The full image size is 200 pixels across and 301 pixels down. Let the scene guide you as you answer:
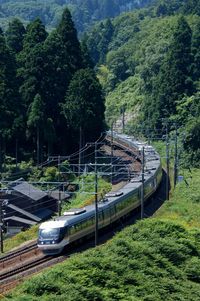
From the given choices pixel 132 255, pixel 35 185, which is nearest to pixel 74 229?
pixel 132 255

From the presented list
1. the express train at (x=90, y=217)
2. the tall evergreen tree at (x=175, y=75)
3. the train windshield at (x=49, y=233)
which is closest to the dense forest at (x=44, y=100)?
the express train at (x=90, y=217)

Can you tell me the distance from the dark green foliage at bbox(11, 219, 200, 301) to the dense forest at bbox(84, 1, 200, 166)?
25.1m

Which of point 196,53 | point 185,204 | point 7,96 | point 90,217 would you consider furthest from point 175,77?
point 90,217

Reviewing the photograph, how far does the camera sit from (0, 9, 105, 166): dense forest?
55.1 metres

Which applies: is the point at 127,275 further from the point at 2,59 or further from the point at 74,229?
the point at 2,59

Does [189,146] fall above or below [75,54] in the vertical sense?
below

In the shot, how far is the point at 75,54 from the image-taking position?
63.6 m

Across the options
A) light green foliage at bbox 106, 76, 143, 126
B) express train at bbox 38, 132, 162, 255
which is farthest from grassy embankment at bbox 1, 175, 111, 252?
light green foliage at bbox 106, 76, 143, 126

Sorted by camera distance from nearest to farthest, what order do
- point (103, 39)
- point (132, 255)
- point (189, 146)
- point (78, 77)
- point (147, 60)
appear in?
point (132, 255) → point (78, 77) → point (189, 146) → point (147, 60) → point (103, 39)

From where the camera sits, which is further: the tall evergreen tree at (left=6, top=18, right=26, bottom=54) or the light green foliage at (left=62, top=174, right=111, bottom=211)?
the tall evergreen tree at (left=6, top=18, right=26, bottom=54)

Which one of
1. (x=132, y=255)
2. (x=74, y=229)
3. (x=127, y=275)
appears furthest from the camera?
(x=74, y=229)

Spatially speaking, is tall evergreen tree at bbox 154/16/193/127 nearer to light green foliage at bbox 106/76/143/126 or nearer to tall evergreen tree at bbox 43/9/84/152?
tall evergreen tree at bbox 43/9/84/152

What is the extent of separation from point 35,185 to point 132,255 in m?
26.5

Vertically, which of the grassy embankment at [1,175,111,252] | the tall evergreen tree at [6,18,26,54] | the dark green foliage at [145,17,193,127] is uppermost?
the tall evergreen tree at [6,18,26,54]
